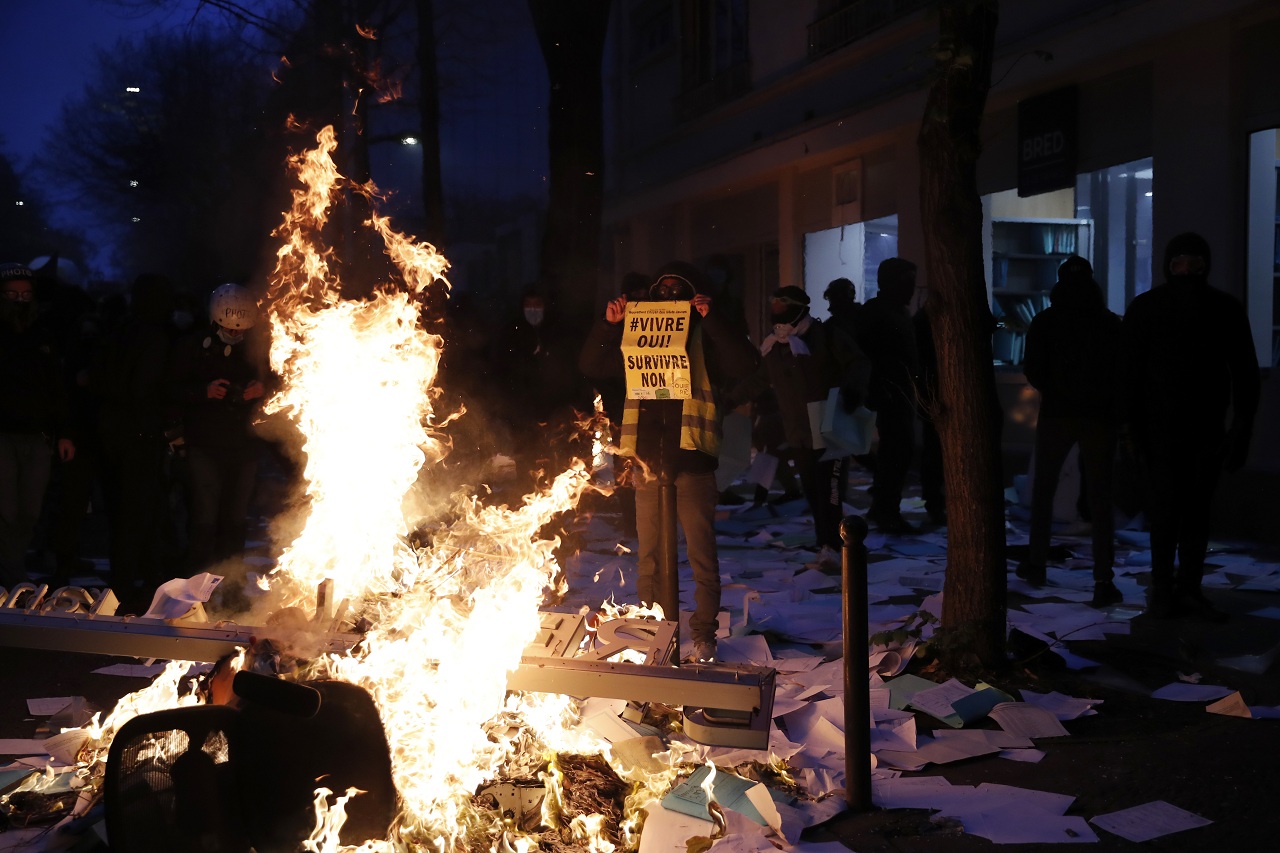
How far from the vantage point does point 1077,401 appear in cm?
816

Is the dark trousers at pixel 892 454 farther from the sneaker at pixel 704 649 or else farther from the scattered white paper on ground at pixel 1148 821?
the scattered white paper on ground at pixel 1148 821

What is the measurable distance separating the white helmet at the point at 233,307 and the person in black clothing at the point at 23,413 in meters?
1.42

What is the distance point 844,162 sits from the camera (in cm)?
1827

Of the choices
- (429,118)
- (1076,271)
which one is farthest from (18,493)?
(429,118)

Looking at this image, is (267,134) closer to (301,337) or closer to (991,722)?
(301,337)

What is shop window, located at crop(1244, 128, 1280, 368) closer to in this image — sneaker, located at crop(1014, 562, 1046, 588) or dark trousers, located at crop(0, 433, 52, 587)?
sneaker, located at crop(1014, 562, 1046, 588)

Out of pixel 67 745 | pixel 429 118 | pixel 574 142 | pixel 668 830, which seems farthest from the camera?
pixel 429 118

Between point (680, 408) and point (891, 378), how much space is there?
4.87 m

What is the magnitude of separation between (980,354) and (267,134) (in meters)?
27.3

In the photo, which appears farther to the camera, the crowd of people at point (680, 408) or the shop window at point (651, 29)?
the shop window at point (651, 29)

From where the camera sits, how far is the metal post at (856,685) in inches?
179

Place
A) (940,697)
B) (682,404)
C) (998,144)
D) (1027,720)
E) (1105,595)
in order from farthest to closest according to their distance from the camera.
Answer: (998,144), (1105,595), (682,404), (940,697), (1027,720)

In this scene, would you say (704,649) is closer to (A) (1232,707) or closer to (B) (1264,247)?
(A) (1232,707)

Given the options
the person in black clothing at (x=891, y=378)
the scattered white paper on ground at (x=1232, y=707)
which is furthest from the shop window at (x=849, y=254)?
the scattered white paper on ground at (x=1232, y=707)
